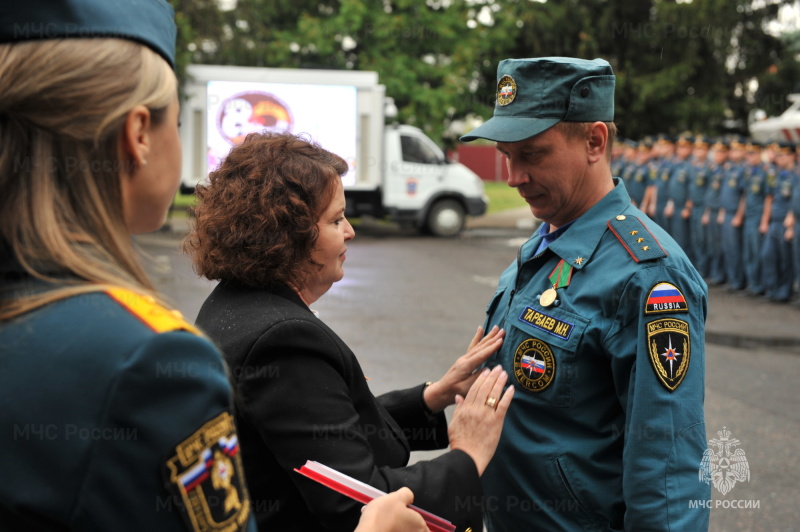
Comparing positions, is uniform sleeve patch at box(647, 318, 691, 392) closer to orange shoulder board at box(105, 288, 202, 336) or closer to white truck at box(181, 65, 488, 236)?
orange shoulder board at box(105, 288, 202, 336)

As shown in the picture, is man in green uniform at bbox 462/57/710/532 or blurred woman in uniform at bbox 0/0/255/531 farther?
man in green uniform at bbox 462/57/710/532

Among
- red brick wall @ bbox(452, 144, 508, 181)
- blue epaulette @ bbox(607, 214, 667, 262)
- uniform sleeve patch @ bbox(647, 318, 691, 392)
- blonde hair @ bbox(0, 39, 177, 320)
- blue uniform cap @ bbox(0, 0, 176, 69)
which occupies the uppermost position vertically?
blue uniform cap @ bbox(0, 0, 176, 69)

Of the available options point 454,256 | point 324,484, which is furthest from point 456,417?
point 454,256

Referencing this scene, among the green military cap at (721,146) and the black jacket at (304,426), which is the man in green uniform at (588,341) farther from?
the green military cap at (721,146)

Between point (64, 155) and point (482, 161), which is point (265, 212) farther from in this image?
point (482, 161)

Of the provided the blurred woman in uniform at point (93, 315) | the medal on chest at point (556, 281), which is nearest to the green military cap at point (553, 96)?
the medal on chest at point (556, 281)

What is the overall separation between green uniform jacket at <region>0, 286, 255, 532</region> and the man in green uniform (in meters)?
1.20

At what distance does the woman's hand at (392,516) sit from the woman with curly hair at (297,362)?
0.14 meters

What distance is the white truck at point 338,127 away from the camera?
60.0ft

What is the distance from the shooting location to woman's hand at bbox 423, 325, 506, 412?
2260 millimetres

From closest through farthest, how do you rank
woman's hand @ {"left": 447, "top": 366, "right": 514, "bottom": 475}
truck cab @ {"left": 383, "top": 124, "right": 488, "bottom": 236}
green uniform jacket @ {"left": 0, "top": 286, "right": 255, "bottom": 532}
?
green uniform jacket @ {"left": 0, "top": 286, "right": 255, "bottom": 532} < woman's hand @ {"left": 447, "top": 366, "right": 514, "bottom": 475} < truck cab @ {"left": 383, "top": 124, "right": 488, "bottom": 236}

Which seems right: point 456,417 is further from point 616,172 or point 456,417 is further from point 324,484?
point 616,172

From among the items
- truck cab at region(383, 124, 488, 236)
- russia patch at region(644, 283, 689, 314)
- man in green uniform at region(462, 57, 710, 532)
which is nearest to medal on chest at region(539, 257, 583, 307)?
man in green uniform at region(462, 57, 710, 532)

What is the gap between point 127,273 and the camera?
1157 mm
